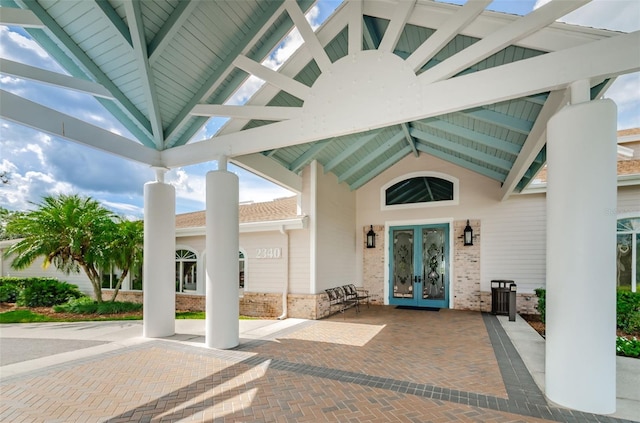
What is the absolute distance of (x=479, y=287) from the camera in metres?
A: 10.2

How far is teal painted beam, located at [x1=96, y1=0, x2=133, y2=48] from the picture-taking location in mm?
4647

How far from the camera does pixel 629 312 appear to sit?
23.1 ft

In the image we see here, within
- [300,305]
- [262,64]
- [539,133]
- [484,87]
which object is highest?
[262,64]

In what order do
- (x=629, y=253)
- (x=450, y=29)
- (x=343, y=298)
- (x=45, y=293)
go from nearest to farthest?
(x=450, y=29) → (x=629, y=253) → (x=343, y=298) → (x=45, y=293)

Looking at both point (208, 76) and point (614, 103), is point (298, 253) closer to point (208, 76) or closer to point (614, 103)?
point (208, 76)

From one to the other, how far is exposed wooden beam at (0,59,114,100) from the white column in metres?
1.81

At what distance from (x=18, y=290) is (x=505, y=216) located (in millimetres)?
17691

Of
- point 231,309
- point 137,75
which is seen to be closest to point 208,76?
point 137,75

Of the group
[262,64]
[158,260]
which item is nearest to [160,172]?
[158,260]

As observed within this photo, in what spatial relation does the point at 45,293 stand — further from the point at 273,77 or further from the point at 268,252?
the point at 273,77

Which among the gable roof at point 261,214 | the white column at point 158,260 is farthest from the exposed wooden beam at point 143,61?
the gable roof at point 261,214

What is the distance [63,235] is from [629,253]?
15.7 m

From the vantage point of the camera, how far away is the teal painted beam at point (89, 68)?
4.69 meters

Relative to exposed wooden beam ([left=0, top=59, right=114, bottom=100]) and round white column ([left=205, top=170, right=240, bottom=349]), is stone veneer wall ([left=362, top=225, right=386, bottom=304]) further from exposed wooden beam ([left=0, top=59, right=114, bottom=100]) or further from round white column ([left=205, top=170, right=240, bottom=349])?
exposed wooden beam ([left=0, top=59, right=114, bottom=100])
